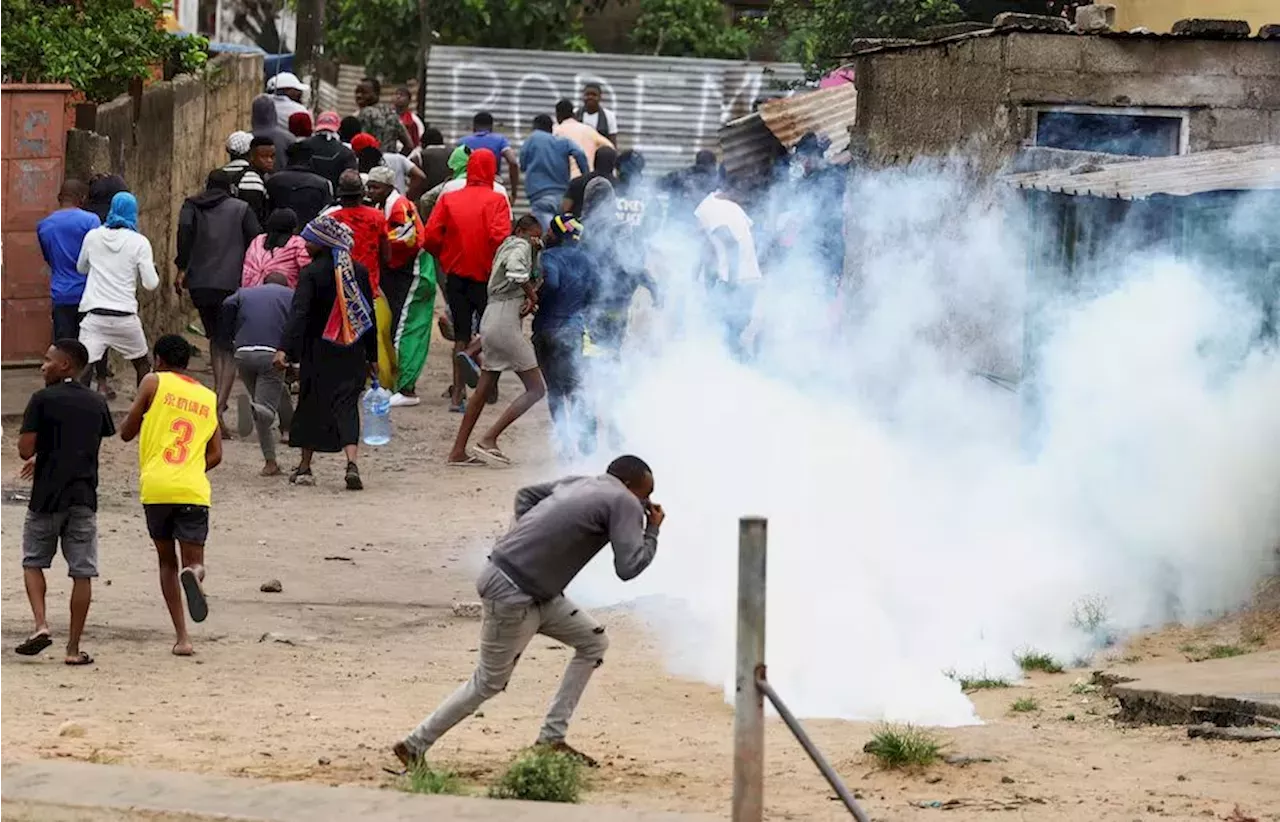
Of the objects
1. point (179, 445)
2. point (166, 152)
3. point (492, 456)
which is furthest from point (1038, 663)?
point (166, 152)

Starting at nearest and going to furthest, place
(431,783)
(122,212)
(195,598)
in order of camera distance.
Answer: (431,783) < (195,598) < (122,212)

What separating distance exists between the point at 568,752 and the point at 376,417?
8228mm

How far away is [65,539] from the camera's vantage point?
31.8 feet

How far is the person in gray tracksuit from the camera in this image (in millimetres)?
7734

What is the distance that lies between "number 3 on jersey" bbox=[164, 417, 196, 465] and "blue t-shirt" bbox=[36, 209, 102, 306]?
5.65 meters

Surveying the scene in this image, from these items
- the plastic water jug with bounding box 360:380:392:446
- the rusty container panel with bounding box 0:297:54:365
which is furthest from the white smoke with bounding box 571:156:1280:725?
the rusty container panel with bounding box 0:297:54:365

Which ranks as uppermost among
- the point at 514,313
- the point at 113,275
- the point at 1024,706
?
the point at 113,275

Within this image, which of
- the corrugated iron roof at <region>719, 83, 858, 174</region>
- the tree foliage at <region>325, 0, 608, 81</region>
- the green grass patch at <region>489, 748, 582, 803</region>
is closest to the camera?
the green grass patch at <region>489, 748, 582, 803</region>

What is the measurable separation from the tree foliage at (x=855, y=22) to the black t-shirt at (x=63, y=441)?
12285mm

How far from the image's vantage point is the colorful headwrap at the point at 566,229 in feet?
47.9

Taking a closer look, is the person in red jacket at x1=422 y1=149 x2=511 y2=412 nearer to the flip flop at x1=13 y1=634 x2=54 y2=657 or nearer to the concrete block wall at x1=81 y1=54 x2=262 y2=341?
the concrete block wall at x1=81 y1=54 x2=262 y2=341

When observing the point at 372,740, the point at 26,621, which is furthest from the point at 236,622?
the point at 372,740

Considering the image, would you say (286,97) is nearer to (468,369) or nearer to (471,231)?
(468,369)

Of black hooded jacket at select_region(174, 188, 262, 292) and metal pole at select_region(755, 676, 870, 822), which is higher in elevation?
black hooded jacket at select_region(174, 188, 262, 292)
